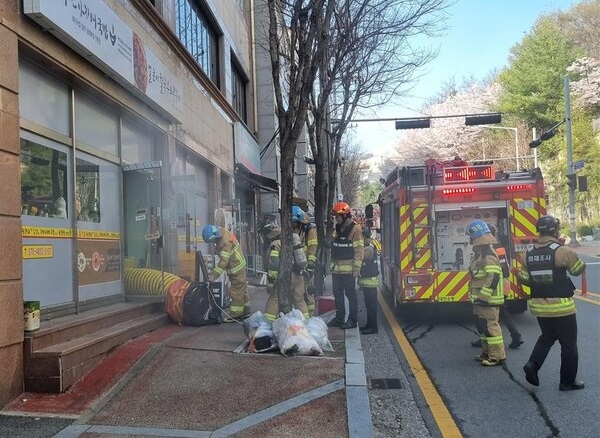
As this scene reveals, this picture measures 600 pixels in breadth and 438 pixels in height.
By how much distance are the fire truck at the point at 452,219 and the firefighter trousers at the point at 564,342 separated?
3.57 m

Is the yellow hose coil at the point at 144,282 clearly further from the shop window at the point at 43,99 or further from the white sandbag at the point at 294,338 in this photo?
the shop window at the point at 43,99

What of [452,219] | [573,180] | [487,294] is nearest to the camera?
[487,294]

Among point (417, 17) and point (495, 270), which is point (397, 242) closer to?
point (495, 270)

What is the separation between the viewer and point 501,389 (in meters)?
5.84

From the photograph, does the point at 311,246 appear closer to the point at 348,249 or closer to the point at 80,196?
the point at 348,249

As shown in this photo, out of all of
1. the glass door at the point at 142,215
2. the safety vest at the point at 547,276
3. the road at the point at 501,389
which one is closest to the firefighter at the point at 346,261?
the road at the point at 501,389

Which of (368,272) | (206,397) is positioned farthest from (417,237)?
(206,397)

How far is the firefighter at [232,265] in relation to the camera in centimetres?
897

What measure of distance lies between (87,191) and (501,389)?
5493 mm

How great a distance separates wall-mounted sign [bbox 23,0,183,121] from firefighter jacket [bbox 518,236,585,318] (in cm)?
542

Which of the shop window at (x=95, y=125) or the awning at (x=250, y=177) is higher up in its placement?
the awning at (x=250, y=177)

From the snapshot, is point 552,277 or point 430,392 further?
point 430,392

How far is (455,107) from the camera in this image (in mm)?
53281

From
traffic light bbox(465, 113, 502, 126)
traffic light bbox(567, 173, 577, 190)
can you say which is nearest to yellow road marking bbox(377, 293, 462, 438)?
traffic light bbox(465, 113, 502, 126)
